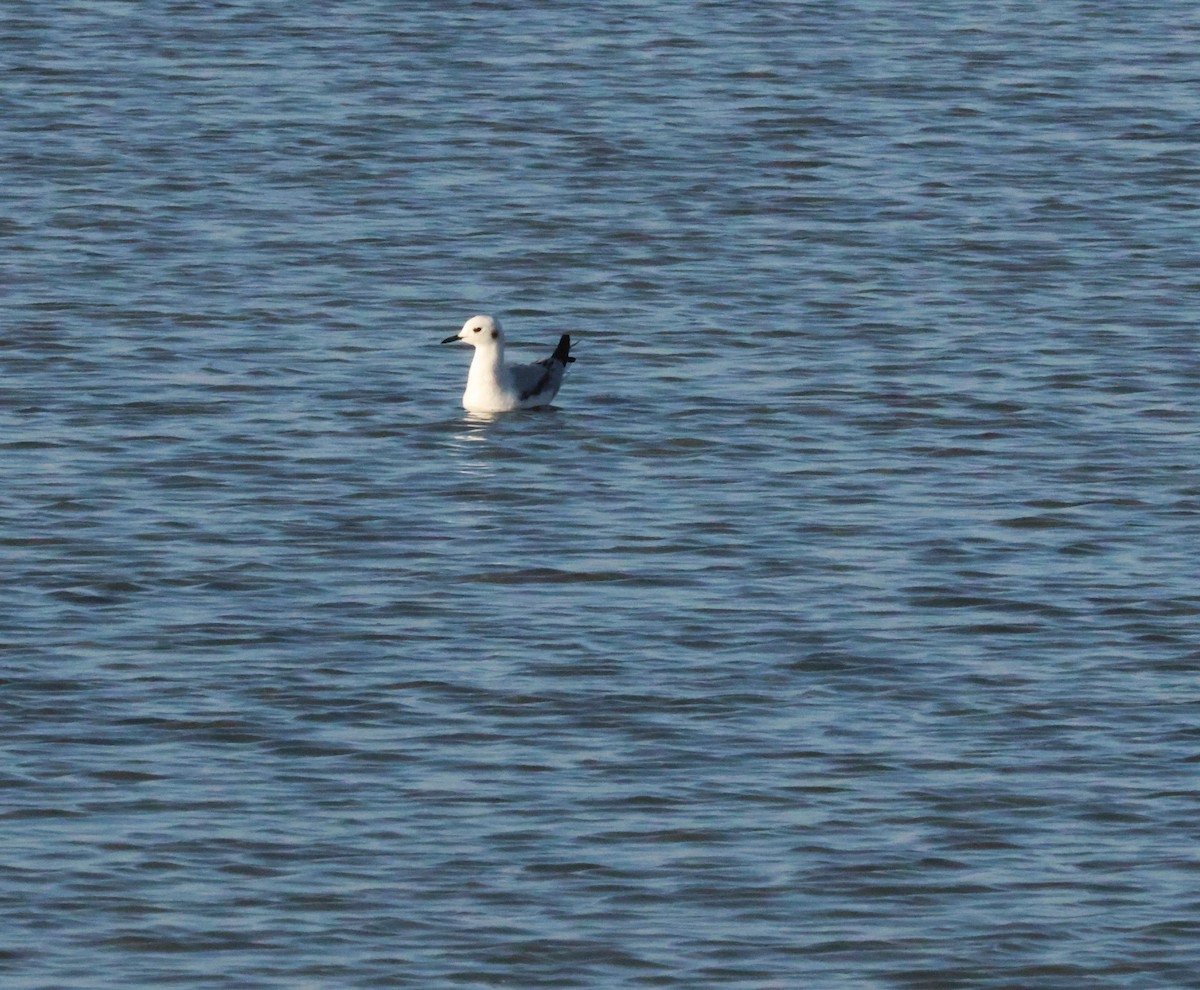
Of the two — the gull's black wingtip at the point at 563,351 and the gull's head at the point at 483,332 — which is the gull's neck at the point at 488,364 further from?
the gull's black wingtip at the point at 563,351

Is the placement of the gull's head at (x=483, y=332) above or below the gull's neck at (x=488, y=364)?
above

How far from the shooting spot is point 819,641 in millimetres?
15625

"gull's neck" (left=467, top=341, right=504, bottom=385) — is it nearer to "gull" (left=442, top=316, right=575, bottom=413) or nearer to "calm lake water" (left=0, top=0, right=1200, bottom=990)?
"gull" (left=442, top=316, right=575, bottom=413)

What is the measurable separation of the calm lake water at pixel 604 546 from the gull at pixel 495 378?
19 centimetres

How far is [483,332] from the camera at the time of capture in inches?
858

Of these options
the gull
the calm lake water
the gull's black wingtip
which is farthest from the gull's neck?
the gull's black wingtip

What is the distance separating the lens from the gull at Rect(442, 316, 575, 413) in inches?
854

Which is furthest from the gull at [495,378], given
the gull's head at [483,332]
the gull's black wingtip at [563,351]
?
the gull's black wingtip at [563,351]

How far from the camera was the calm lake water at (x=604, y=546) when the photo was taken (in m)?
12.4

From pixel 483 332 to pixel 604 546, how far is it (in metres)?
4.46

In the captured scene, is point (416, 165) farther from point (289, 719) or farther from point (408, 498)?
point (289, 719)

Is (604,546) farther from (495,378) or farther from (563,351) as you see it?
(563,351)

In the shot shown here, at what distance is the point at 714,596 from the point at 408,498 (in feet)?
9.86

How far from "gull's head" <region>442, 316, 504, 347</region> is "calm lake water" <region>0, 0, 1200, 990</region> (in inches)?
22.5
